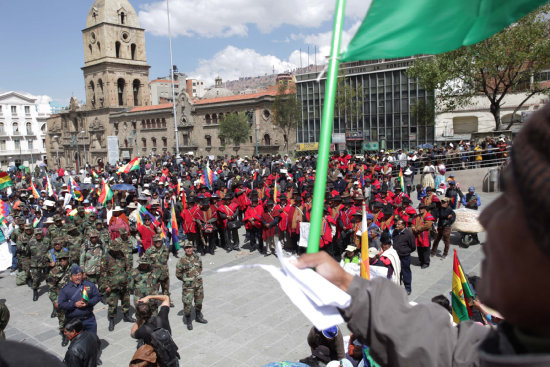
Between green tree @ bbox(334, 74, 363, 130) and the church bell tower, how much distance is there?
3959 cm

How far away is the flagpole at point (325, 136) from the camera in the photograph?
50.5 inches

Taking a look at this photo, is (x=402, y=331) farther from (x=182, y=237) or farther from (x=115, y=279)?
(x=182, y=237)

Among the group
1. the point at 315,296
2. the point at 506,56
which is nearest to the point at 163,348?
the point at 315,296

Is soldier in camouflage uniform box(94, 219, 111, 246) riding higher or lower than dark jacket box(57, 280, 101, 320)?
higher

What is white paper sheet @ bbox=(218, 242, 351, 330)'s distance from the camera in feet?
3.50

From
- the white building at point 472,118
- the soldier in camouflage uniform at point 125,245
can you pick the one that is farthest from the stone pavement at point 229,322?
the white building at point 472,118

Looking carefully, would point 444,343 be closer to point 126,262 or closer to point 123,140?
point 126,262

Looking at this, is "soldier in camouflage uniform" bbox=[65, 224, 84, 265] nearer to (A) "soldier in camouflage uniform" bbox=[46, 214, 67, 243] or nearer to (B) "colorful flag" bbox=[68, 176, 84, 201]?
(A) "soldier in camouflage uniform" bbox=[46, 214, 67, 243]

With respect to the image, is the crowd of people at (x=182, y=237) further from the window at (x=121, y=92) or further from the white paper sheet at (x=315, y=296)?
the window at (x=121, y=92)

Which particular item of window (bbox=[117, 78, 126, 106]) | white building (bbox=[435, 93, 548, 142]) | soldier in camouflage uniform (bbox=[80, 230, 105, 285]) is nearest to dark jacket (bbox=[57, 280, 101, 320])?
soldier in camouflage uniform (bbox=[80, 230, 105, 285])

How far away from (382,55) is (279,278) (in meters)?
1.17

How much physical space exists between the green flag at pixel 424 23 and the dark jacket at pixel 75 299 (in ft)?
20.8

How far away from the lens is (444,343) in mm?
1072

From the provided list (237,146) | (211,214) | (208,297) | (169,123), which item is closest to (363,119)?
(237,146)
